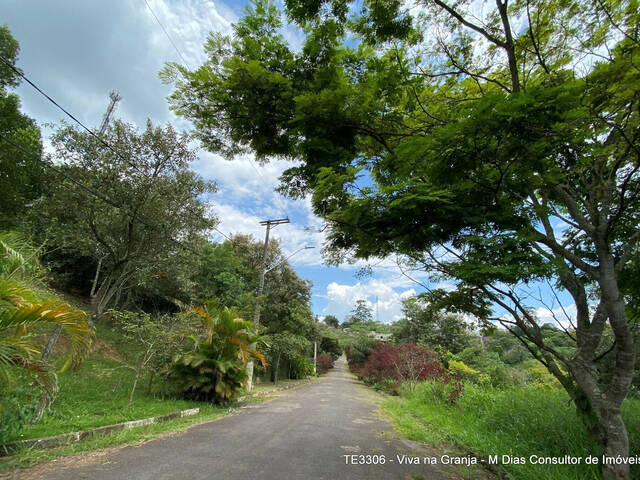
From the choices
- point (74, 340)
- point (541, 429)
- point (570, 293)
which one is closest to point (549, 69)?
point (570, 293)

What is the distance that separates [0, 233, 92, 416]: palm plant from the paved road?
3.96 ft

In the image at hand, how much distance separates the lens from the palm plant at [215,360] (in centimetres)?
812

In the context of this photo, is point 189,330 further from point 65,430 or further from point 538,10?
point 538,10

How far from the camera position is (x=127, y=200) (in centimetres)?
848

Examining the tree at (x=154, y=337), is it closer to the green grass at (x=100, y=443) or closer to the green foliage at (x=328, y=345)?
the green grass at (x=100, y=443)

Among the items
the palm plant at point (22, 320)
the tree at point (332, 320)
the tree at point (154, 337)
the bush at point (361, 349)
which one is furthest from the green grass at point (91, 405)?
the tree at point (332, 320)

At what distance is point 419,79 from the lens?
3932mm

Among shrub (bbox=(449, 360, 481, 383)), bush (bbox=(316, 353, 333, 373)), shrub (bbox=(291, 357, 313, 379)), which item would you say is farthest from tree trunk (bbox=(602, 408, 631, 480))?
bush (bbox=(316, 353, 333, 373))

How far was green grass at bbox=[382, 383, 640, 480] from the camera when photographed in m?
4.21

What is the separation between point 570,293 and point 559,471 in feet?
7.93

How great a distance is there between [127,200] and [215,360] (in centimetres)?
529

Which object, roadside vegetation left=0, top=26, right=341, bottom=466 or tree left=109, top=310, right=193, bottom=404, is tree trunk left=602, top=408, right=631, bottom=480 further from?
tree left=109, top=310, right=193, bottom=404

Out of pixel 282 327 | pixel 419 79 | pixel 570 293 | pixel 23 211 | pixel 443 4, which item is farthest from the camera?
pixel 282 327

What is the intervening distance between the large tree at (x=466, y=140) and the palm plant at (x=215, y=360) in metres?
5.51
